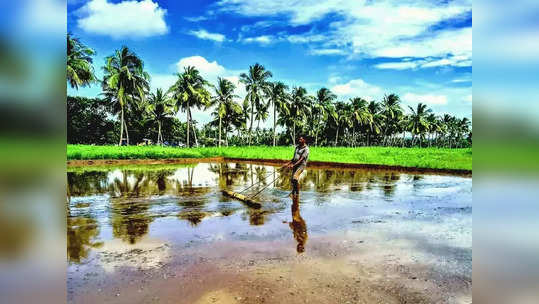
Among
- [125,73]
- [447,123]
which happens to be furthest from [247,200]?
[447,123]

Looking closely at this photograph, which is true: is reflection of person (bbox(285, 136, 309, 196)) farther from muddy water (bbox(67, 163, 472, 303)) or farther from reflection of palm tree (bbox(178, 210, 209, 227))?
reflection of palm tree (bbox(178, 210, 209, 227))

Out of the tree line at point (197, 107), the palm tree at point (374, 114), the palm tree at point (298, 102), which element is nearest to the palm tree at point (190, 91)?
the tree line at point (197, 107)

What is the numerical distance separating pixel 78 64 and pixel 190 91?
13.5 metres

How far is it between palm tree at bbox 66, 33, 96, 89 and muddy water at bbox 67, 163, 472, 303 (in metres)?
20.8

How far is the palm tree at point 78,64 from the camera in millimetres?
24859

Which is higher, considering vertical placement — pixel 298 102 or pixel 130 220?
pixel 298 102

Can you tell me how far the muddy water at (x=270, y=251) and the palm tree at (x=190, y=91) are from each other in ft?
100

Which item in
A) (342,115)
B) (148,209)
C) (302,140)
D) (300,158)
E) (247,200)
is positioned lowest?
(148,209)

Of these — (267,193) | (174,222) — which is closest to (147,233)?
(174,222)

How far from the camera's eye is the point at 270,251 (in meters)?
4.26

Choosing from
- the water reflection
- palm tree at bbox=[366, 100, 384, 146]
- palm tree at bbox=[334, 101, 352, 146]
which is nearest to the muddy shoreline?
the water reflection

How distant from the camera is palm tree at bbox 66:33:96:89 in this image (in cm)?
2486

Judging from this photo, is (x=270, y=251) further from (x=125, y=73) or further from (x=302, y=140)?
(x=125, y=73)
